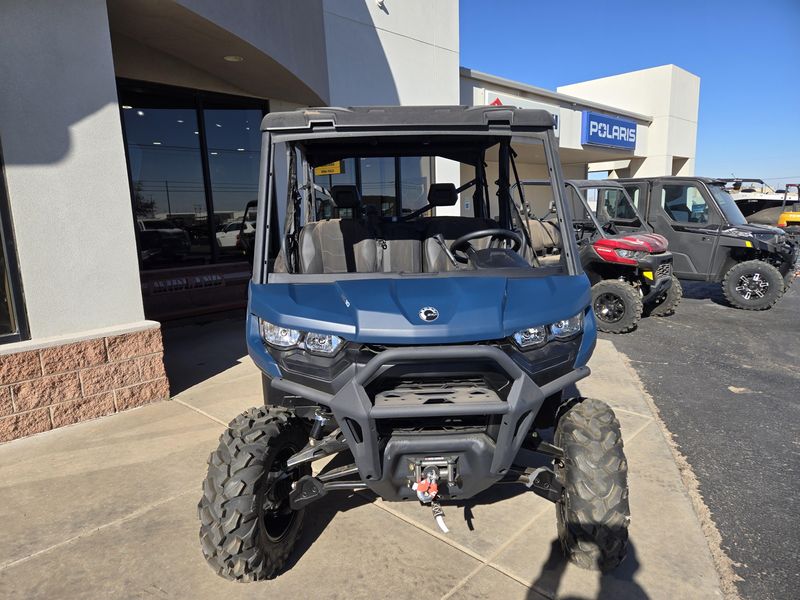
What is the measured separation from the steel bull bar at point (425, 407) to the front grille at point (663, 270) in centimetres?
601

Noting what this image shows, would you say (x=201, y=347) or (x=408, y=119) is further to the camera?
(x=201, y=347)

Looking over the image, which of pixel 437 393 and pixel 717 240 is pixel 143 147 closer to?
pixel 437 393

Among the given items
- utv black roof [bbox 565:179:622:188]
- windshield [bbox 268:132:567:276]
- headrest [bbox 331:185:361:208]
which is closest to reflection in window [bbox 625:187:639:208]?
utv black roof [bbox 565:179:622:188]

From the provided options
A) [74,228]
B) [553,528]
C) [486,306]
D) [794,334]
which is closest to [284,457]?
[486,306]

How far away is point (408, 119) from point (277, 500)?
195 centimetres

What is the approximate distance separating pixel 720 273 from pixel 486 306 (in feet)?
26.5

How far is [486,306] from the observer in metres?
2.16

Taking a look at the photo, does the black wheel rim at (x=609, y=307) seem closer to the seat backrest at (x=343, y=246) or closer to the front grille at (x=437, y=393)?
the seat backrest at (x=343, y=246)

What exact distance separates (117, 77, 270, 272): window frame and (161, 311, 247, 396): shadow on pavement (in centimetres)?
99

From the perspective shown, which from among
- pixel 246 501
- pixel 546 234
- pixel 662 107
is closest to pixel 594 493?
pixel 246 501

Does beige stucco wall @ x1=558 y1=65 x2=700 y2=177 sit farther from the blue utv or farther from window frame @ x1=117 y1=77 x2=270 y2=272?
the blue utv

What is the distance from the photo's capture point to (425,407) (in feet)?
6.67

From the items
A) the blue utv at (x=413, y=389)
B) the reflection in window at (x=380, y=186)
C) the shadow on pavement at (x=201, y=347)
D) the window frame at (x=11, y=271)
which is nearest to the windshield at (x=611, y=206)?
the reflection in window at (x=380, y=186)

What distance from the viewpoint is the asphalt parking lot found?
2682 mm
